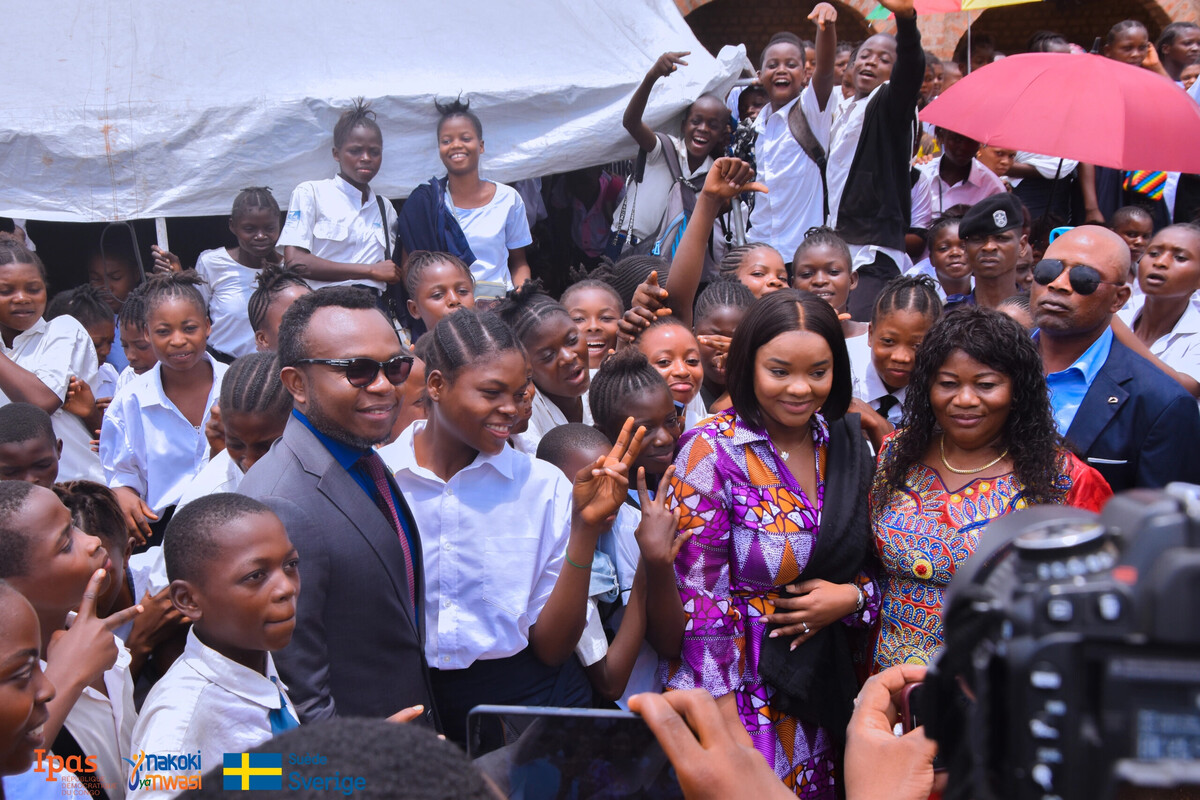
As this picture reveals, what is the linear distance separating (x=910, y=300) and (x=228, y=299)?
349 cm

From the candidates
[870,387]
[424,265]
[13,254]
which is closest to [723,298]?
[870,387]

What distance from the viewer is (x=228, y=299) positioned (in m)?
5.11

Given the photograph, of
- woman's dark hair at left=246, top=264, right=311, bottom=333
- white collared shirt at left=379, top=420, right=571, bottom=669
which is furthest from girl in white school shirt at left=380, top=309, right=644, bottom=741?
woman's dark hair at left=246, top=264, right=311, bottom=333

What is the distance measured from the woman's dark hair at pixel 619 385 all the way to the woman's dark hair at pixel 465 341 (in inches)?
27.0

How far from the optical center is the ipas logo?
1706 mm

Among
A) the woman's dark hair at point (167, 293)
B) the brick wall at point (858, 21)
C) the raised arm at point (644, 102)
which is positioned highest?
the brick wall at point (858, 21)

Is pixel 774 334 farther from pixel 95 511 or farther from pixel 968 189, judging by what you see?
pixel 968 189

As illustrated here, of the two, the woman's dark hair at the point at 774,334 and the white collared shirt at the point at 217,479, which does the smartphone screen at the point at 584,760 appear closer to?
the woman's dark hair at the point at 774,334

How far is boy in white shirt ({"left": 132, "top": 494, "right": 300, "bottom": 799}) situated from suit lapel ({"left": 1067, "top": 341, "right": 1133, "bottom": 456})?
2.21 meters

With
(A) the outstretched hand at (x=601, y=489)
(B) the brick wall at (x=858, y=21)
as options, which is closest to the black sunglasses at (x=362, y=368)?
(A) the outstretched hand at (x=601, y=489)

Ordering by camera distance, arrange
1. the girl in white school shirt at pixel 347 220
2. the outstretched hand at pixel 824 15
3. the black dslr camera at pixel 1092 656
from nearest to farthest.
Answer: the black dslr camera at pixel 1092 656 → the outstretched hand at pixel 824 15 → the girl in white school shirt at pixel 347 220

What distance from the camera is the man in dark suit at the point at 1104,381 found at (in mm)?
2746

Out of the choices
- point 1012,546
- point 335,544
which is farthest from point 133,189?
point 1012,546

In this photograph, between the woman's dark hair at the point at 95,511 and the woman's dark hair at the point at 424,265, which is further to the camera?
the woman's dark hair at the point at 424,265
